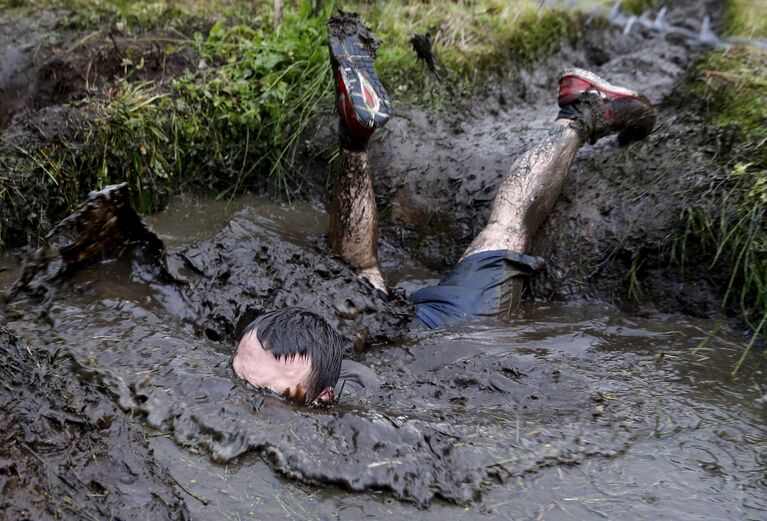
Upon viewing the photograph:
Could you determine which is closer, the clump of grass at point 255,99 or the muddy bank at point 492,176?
the muddy bank at point 492,176

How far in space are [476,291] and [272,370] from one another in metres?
1.41

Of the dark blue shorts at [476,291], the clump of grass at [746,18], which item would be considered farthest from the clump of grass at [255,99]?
the clump of grass at [746,18]

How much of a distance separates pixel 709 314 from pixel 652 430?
4.26ft

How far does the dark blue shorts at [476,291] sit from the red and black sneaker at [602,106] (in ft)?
3.16

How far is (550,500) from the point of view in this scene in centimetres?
214

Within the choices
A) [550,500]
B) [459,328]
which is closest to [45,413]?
[550,500]

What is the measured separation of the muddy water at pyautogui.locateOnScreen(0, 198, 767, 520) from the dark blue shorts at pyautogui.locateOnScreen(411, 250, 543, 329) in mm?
158

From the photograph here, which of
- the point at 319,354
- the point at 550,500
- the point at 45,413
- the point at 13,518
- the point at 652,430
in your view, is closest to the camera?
the point at 13,518

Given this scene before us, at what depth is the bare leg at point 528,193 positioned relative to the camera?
3857 mm

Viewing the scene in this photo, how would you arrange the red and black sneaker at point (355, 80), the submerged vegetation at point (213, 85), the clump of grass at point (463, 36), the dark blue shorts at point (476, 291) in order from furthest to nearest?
the clump of grass at point (463, 36), the submerged vegetation at point (213, 85), the dark blue shorts at point (476, 291), the red and black sneaker at point (355, 80)

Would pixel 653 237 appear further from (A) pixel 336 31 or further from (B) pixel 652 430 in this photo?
(A) pixel 336 31

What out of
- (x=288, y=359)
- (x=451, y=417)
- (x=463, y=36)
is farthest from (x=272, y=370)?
(x=463, y=36)

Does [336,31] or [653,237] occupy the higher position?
[336,31]

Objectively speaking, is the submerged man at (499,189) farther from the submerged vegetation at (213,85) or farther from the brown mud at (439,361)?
the submerged vegetation at (213,85)
